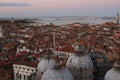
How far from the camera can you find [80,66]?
12711 millimetres

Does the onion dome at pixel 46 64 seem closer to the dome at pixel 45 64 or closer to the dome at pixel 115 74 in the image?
the dome at pixel 45 64

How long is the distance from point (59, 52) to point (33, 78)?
18.4 metres

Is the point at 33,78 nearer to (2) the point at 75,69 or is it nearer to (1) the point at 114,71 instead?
(2) the point at 75,69

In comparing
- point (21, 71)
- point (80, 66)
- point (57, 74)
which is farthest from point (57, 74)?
point (21, 71)

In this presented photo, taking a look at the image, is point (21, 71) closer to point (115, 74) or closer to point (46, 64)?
point (46, 64)

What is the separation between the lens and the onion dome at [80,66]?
12.7 metres

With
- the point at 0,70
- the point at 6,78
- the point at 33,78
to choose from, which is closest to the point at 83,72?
the point at 33,78

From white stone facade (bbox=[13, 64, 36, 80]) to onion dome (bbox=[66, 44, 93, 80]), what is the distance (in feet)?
35.9

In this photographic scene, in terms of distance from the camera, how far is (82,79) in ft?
42.0

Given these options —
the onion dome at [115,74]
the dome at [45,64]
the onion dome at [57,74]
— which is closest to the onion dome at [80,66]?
the dome at [45,64]

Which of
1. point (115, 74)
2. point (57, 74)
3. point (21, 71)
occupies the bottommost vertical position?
point (21, 71)

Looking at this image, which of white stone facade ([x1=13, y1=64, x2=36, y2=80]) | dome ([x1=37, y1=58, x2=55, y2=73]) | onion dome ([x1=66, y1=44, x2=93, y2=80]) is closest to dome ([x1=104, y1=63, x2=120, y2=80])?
onion dome ([x1=66, y1=44, x2=93, y2=80])

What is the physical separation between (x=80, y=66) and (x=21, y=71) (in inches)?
486

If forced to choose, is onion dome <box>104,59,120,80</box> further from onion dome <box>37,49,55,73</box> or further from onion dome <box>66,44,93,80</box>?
onion dome <box>37,49,55,73</box>
